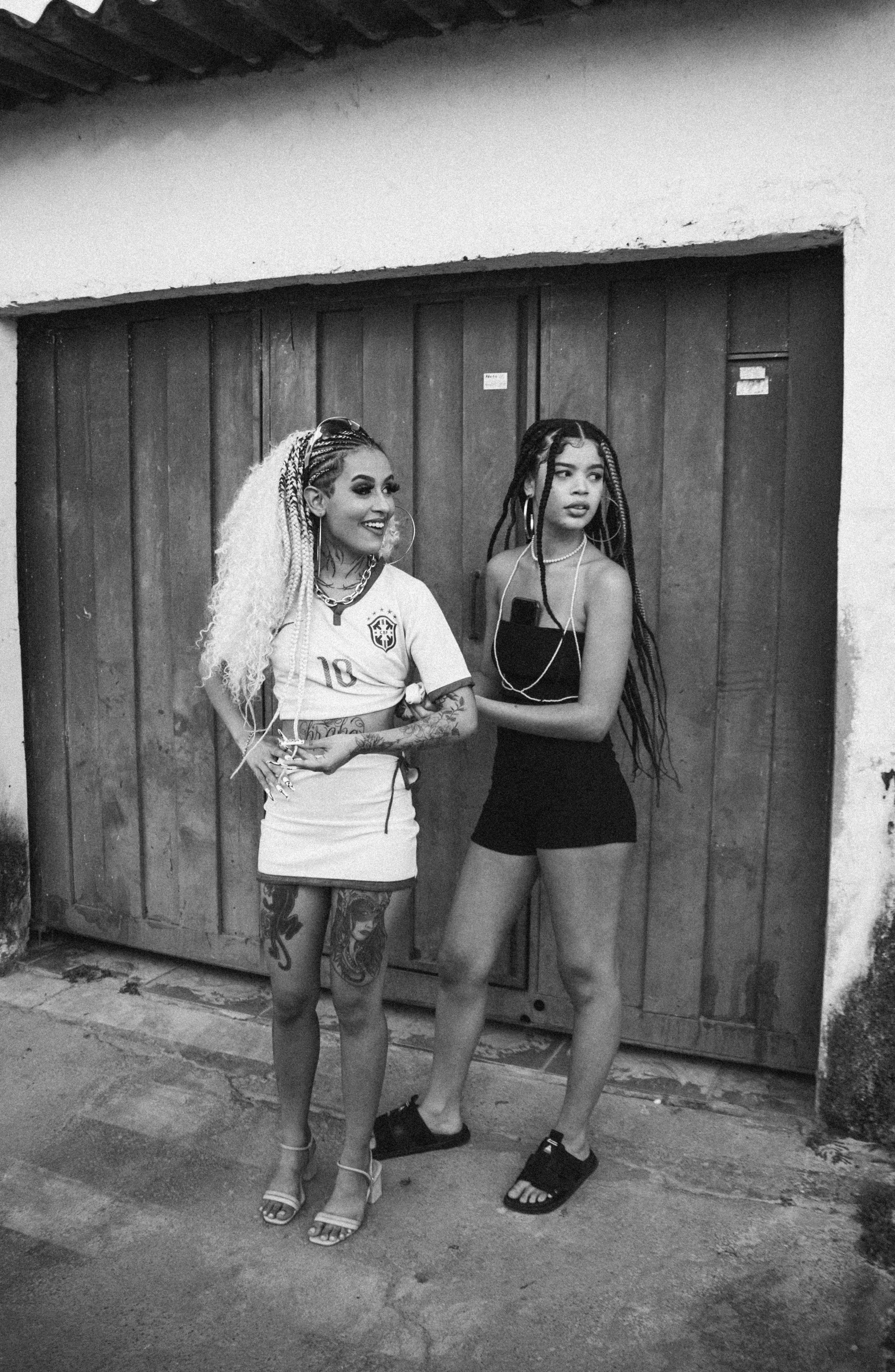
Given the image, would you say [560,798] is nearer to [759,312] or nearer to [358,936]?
[358,936]

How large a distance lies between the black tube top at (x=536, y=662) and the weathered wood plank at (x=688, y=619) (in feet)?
2.09

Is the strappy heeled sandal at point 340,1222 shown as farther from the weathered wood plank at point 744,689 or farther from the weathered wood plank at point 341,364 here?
the weathered wood plank at point 341,364

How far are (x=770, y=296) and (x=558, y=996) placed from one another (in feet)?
7.49

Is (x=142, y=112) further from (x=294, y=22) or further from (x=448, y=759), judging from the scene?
(x=448, y=759)

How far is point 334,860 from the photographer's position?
2.74 meters

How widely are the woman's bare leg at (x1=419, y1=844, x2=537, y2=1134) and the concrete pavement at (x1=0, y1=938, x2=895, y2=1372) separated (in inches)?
12.8

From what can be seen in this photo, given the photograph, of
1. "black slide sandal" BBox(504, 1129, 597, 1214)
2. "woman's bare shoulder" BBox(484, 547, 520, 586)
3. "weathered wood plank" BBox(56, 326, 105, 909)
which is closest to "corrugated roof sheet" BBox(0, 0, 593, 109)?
"weathered wood plank" BBox(56, 326, 105, 909)

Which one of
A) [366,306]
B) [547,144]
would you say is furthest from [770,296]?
[366,306]

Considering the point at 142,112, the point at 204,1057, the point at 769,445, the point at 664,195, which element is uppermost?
the point at 142,112

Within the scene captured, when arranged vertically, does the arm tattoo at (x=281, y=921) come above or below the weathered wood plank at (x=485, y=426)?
below

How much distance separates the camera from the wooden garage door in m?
3.35

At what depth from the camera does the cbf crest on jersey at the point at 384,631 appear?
277cm

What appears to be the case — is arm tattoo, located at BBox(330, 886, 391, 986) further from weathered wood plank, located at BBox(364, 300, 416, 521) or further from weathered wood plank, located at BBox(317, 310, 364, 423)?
weathered wood plank, located at BBox(317, 310, 364, 423)

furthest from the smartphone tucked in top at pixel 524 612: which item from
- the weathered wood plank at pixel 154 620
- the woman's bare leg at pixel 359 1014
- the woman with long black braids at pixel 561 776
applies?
the weathered wood plank at pixel 154 620
